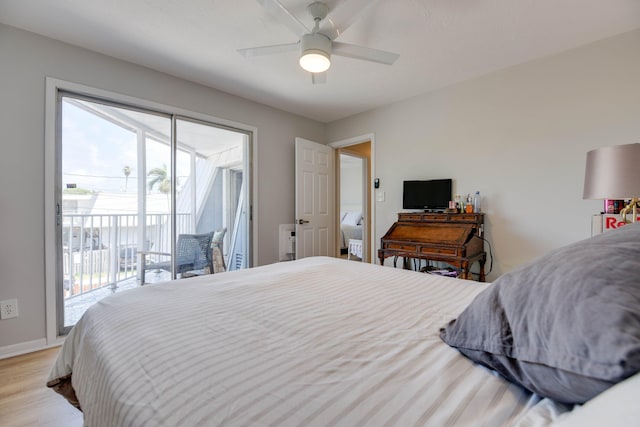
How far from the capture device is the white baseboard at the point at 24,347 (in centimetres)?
207

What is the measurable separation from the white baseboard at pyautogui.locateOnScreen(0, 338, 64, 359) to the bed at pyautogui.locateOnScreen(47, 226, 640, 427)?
1.61 m

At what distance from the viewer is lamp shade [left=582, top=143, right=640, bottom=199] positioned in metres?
1.46

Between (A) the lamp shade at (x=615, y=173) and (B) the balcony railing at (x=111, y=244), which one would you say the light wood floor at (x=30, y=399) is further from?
(A) the lamp shade at (x=615, y=173)

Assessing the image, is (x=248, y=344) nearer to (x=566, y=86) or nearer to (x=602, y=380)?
(x=602, y=380)

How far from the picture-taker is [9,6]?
1902 millimetres

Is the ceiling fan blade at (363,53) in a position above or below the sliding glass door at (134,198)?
above

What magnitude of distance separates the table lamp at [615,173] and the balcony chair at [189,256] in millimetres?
3380

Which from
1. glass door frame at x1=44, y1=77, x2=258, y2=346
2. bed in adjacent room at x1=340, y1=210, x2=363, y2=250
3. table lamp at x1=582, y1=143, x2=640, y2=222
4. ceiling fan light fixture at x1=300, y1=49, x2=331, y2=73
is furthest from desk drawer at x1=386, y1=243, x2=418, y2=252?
glass door frame at x1=44, y1=77, x2=258, y2=346

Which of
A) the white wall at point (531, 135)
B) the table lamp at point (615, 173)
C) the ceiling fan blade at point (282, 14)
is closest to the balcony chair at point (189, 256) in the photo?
the ceiling fan blade at point (282, 14)

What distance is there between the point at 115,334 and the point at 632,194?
2.41 m

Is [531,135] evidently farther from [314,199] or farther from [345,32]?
[314,199]

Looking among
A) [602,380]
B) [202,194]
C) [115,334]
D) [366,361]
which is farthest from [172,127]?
[602,380]

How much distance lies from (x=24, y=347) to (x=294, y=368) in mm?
2741

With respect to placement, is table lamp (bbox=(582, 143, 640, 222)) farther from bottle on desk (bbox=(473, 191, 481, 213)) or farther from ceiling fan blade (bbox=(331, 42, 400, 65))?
ceiling fan blade (bbox=(331, 42, 400, 65))
